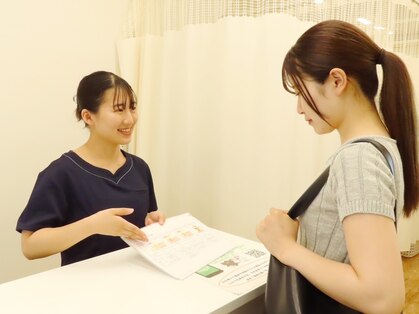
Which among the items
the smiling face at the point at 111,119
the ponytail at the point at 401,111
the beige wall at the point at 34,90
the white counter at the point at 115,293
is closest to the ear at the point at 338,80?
the ponytail at the point at 401,111

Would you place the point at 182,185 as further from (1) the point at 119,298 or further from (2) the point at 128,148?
(1) the point at 119,298

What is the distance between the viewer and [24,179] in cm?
184

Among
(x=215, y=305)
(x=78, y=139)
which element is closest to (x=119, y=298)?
(x=215, y=305)

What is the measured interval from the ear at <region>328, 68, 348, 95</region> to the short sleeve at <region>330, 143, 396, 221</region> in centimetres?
12

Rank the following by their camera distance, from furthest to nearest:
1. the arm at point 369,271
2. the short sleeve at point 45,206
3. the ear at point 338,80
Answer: the short sleeve at point 45,206, the ear at point 338,80, the arm at point 369,271

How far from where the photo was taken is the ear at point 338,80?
0.69 m

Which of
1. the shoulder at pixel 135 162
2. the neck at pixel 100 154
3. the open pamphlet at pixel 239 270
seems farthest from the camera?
the shoulder at pixel 135 162

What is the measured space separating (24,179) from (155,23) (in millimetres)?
1193

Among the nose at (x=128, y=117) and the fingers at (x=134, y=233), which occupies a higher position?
the nose at (x=128, y=117)

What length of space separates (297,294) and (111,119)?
0.93m

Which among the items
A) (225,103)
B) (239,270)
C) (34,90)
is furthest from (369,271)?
(34,90)

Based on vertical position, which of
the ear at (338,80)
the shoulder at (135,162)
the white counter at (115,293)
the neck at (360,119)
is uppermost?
the ear at (338,80)

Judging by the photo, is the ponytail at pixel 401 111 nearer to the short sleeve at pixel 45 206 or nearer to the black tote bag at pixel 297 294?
the black tote bag at pixel 297 294

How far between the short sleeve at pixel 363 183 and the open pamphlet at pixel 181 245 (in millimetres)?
470
